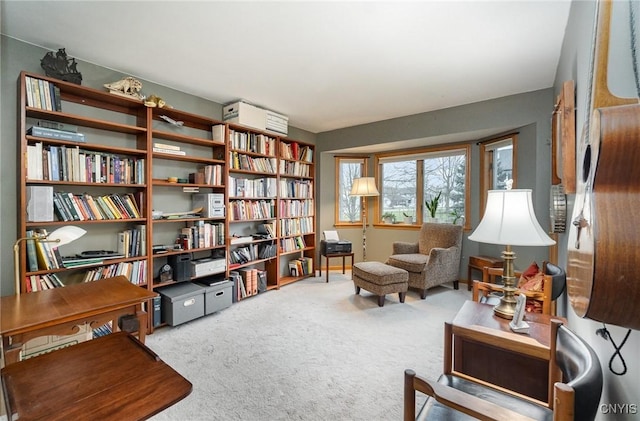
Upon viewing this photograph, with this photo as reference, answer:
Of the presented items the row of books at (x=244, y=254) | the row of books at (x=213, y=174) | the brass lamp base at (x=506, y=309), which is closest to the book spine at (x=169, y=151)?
the row of books at (x=213, y=174)

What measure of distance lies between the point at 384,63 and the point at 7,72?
2933mm

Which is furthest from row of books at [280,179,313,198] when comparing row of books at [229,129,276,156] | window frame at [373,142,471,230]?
window frame at [373,142,471,230]

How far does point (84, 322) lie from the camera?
1.56 m

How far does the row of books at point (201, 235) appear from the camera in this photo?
3100mm

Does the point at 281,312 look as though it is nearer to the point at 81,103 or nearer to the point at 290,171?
the point at 290,171

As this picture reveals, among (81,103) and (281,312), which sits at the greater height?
(81,103)

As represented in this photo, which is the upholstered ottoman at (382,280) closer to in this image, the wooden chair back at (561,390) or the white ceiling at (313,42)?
the white ceiling at (313,42)

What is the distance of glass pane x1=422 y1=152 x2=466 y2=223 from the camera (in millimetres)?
4406

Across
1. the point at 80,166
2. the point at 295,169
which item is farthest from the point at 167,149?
the point at 295,169

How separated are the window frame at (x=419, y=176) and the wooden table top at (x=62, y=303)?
13.2 feet

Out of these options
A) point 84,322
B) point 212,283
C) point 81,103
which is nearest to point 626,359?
point 84,322

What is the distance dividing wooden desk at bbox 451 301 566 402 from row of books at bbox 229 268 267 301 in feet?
8.55

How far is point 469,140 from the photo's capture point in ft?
13.8

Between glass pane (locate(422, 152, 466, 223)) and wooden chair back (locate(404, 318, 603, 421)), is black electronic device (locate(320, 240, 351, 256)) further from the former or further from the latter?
wooden chair back (locate(404, 318, 603, 421))
